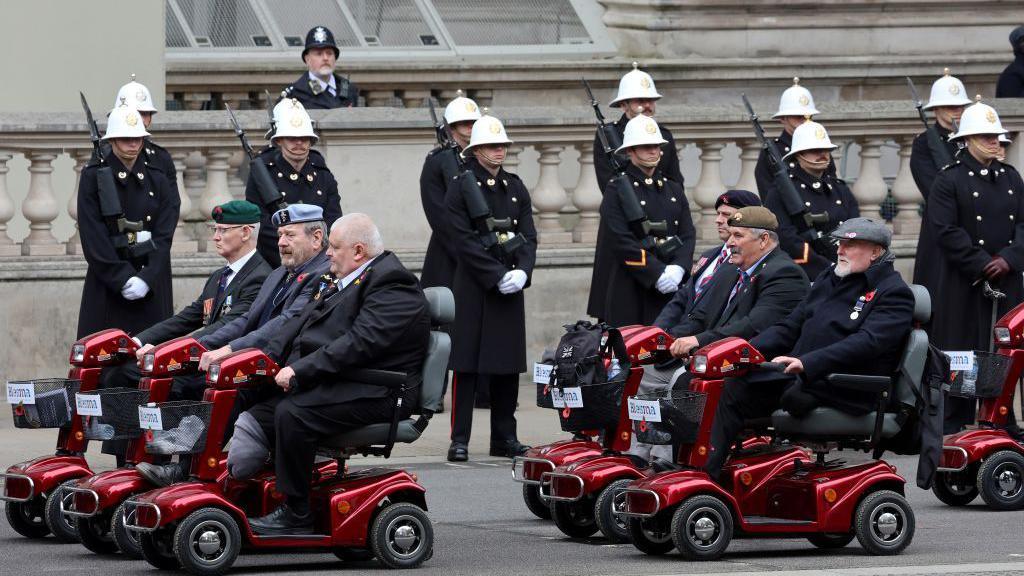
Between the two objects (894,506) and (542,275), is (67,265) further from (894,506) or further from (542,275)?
(894,506)

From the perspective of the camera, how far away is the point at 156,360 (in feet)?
34.5

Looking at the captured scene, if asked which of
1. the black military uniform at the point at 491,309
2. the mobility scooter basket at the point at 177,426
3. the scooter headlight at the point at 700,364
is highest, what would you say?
the black military uniform at the point at 491,309

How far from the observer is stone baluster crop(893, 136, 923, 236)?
56.0 feet

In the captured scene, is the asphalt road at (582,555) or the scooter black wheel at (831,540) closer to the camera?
the asphalt road at (582,555)

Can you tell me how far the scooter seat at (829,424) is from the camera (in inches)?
421

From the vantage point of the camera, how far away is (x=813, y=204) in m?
14.8

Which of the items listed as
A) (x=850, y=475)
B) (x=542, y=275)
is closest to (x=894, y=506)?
(x=850, y=475)

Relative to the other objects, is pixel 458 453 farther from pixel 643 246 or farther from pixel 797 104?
pixel 797 104

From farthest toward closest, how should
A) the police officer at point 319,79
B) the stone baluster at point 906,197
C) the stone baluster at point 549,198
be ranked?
1. the stone baluster at point 906,197
2. the stone baluster at point 549,198
3. the police officer at point 319,79

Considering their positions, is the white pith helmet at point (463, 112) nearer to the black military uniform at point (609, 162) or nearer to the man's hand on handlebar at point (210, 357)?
the black military uniform at point (609, 162)

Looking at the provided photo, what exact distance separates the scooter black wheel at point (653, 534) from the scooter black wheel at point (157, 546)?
76.3 inches

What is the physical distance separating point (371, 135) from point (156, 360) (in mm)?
5839

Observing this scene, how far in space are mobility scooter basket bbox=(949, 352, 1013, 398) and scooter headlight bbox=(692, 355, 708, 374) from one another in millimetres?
2360

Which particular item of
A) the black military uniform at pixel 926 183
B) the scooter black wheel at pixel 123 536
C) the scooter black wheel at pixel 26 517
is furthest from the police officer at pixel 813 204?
the scooter black wheel at pixel 123 536
